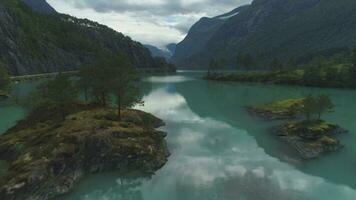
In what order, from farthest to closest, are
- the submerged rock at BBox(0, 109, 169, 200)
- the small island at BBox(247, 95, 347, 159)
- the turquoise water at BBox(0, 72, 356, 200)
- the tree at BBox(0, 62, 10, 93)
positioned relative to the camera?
the tree at BBox(0, 62, 10, 93) < the small island at BBox(247, 95, 347, 159) < the turquoise water at BBox(0, 72, 356, 200) < the submerged rock at BBox(0, 109, 169, 200)

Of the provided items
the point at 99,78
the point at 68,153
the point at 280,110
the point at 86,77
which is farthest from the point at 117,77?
the point at 280,110

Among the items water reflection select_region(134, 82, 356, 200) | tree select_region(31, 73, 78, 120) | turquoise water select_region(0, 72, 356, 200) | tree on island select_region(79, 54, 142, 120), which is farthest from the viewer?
tree on island select_region(79, 54, 142, 120)

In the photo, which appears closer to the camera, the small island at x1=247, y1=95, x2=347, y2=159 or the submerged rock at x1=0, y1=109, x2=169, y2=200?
the submerged rock at x1=0, y1=109, x2=169, y2=200

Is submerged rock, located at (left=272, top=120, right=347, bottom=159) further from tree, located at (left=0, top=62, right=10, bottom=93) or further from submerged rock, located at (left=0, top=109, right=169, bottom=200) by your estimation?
tree, located at (left=0, top=62, right=10, bottom=93)

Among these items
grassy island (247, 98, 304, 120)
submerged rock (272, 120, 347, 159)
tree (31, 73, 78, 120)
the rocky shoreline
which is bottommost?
the rocky shoreline

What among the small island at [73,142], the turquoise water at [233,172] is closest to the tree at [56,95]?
the small island at [73,142]

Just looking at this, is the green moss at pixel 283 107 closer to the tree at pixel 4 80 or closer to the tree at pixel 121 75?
the tree at pixel 121 75

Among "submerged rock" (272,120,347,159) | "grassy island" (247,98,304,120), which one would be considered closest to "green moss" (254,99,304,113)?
"grassy island" (247,98,304,120)

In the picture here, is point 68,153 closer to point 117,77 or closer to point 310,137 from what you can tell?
point 117,77
